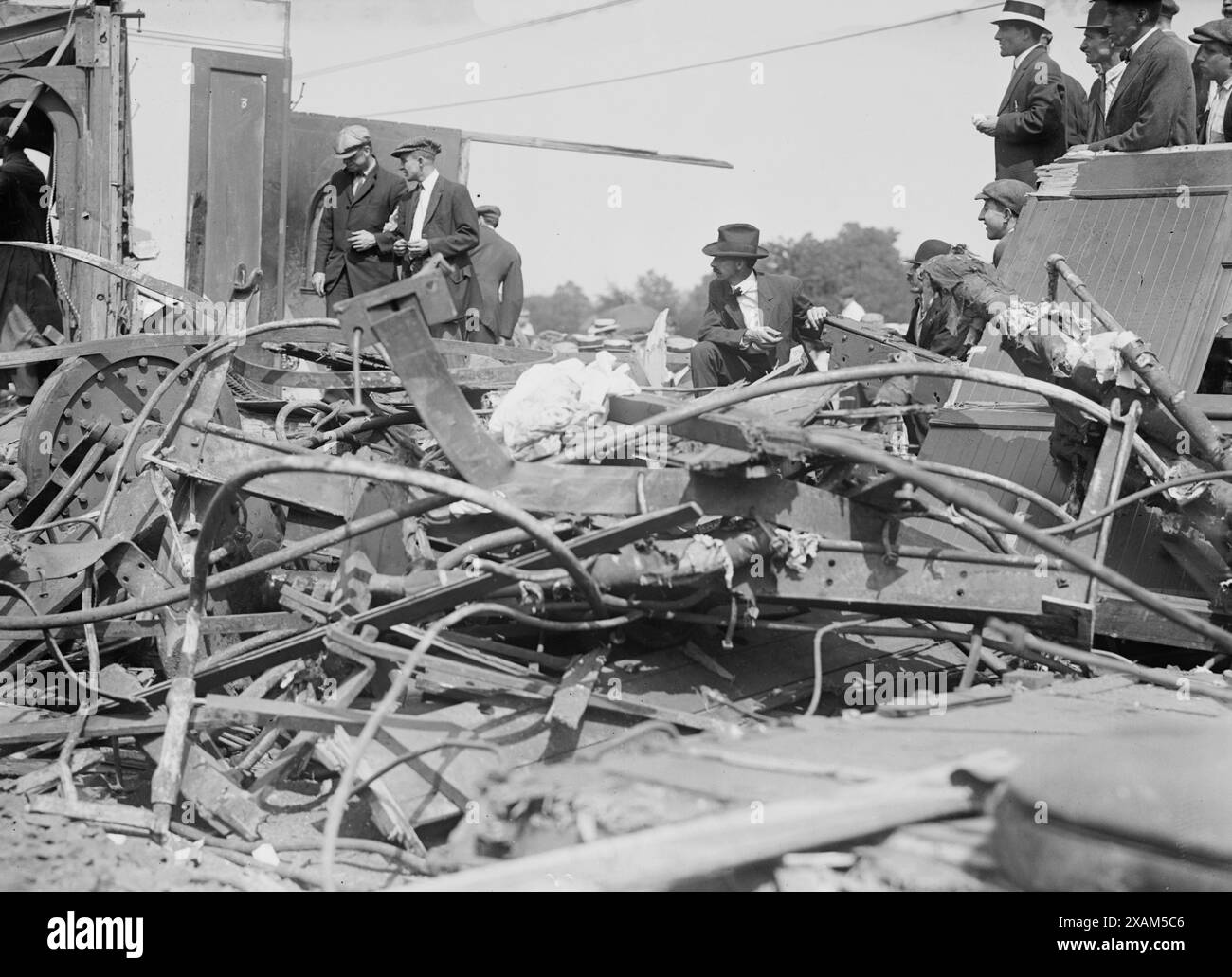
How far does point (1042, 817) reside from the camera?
103 inches

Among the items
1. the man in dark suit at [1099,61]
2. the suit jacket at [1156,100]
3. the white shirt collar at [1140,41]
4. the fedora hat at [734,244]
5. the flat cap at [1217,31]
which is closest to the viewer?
the suit jacket at [1156,100]

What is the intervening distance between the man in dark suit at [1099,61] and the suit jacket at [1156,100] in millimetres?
396

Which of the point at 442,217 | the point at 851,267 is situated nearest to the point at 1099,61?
the point at 442,217

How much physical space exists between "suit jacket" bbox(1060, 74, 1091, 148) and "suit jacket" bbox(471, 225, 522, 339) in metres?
5.66

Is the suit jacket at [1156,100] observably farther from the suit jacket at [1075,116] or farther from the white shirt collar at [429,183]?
the white shirt collar at [429,183]

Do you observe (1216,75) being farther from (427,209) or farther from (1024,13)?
(427,209)

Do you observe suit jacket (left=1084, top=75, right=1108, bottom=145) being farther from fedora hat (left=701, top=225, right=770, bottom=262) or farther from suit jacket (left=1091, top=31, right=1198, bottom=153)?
fedora hat (left=701, top=225, right=770, bottom=262)

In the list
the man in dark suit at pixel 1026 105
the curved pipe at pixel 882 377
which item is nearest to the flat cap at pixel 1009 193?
the man in dark suit at pixel 1026 105

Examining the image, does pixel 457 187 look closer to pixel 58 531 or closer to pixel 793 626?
pixel 58 531

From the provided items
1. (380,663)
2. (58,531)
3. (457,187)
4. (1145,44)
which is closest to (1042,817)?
(380,663)

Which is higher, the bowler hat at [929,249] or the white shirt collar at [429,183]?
the white shirt collar at [429,183]

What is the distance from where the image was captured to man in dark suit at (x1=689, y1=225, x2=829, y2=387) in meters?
8.52

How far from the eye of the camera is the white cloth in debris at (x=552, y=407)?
176 inches
